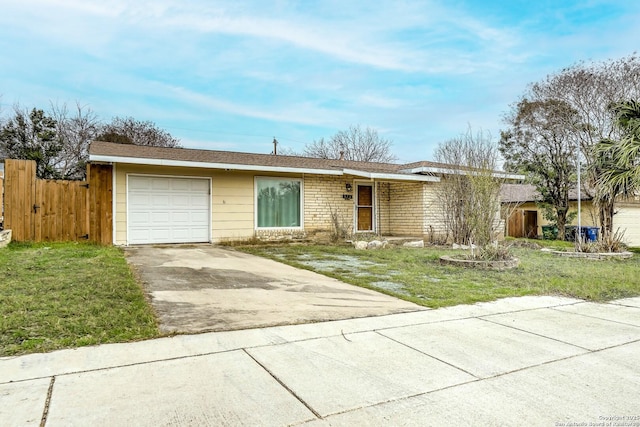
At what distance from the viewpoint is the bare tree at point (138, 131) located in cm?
2572

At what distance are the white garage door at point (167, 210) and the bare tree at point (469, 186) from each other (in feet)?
23.7

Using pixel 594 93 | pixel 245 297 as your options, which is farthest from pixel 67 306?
pixel 594 93

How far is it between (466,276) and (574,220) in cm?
1683

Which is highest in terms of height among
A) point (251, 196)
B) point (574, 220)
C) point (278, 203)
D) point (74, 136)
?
→ point (74, 136)

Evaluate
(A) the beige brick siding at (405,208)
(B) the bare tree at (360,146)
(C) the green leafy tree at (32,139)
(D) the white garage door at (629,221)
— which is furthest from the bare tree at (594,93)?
(C) the green leafy tree at (32,139)

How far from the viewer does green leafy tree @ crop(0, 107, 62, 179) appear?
21.2 metres

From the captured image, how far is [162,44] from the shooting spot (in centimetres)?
1392

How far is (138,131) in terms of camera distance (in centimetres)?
2684

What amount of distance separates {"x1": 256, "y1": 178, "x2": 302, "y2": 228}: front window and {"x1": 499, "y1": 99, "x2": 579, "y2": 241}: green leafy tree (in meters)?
12.0

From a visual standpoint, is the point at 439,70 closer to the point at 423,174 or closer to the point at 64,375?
the point at 423,174

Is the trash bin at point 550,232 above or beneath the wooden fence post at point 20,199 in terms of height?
beneath

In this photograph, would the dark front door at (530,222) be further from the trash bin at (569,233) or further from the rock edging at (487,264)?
the rock edging at (487,264)

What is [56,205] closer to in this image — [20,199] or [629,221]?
[20,199]

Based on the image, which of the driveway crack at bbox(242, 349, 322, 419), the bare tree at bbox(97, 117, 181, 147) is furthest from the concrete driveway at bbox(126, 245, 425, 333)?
the bare tree at bbox(97, 117, 181, 147)
